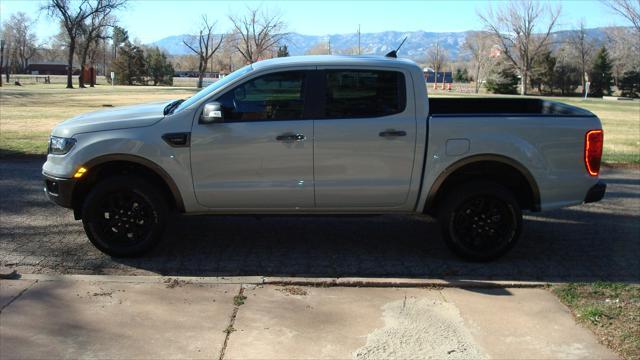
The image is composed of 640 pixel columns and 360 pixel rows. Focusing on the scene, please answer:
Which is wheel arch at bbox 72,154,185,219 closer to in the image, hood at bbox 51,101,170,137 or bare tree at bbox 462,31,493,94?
hood at bbox 51,101,170,137

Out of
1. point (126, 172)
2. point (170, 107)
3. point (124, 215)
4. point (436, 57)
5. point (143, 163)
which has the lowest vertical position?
point (124, 215)

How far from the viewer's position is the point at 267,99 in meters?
5.43

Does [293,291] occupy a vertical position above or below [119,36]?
below

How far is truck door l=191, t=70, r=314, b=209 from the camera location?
5316 millimetres

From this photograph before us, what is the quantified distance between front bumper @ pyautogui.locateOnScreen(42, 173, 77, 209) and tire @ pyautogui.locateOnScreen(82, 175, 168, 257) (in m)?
0.16

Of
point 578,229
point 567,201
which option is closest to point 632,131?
point 578,229

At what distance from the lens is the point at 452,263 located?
565 cm

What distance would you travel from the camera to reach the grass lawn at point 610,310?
394cm

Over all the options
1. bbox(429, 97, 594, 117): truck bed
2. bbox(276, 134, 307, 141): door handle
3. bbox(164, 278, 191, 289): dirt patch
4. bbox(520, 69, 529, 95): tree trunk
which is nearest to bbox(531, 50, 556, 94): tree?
bbox(520, 69, 529, 95): tree trunk

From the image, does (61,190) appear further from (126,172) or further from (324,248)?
(324,248)

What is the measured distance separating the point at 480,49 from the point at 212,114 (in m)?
90.0

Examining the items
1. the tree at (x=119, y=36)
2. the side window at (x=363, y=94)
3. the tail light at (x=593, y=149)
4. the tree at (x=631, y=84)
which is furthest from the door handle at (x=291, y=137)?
the tree at (x=119, y=36)

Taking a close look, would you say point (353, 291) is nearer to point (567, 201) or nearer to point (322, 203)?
point (322, 203)

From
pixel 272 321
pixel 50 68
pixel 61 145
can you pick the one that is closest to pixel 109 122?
pixel 61 145
